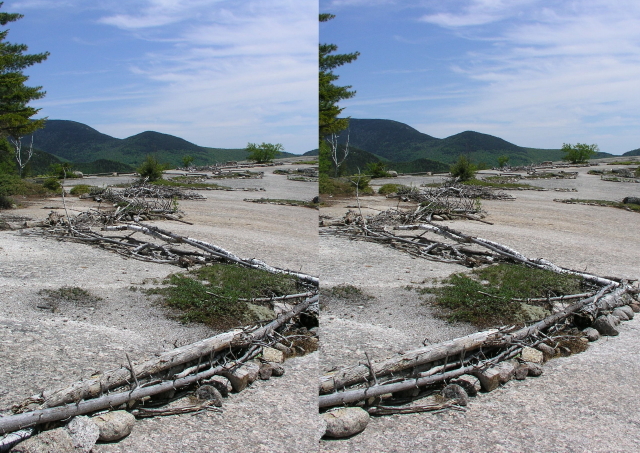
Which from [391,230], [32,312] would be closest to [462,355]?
[32,312]

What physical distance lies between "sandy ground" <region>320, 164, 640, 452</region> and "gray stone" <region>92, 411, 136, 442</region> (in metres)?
1.14

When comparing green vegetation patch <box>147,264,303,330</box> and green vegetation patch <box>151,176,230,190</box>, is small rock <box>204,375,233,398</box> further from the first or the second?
green vegetation patch <box>151,176,230,190</box>

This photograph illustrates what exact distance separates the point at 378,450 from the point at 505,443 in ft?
2.53

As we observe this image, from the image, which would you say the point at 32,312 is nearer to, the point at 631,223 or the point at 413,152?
the point at 631,223

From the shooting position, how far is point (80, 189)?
476 inches

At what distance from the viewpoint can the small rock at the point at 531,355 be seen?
13.5ft

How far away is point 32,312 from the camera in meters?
4.88

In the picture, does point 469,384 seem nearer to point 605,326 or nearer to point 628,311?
point 605,326

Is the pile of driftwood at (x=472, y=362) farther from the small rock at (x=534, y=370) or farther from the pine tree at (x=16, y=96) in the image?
the pine tree at (x=16, y=96)

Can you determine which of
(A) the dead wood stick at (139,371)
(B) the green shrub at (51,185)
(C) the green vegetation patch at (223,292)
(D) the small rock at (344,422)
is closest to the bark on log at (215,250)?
(C) the green vegetation patch at (223,292)

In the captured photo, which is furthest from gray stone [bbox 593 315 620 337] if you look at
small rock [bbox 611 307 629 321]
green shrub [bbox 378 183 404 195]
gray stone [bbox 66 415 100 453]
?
green shrub [bbox 378 183 404 195]

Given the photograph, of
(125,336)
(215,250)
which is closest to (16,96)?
(215,250)

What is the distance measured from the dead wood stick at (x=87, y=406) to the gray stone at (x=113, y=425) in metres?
0.10

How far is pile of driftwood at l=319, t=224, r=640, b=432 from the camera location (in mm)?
3018
